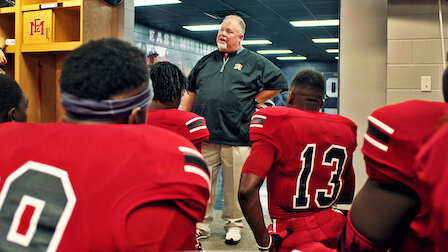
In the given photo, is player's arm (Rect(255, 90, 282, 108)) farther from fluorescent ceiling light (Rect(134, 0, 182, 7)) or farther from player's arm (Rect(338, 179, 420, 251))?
fluorescent ceiling light (Rect(134, 0, 182, 7))

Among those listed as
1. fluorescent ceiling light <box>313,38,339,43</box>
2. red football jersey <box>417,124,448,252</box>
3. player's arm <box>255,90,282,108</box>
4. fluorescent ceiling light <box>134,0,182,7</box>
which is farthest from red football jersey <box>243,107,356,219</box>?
fluorescent ceiling light <box>313,38,339,43</box>

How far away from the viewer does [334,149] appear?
195cm

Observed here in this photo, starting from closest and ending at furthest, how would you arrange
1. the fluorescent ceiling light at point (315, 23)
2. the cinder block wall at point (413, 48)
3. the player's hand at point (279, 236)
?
the player's hand at point (279, 236) < the cinder block wall at point (413, 48) < the fluorescent ceiling light at point (315, 23)

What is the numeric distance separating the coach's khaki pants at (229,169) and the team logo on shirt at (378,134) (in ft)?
7.68

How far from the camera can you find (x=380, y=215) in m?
1.03

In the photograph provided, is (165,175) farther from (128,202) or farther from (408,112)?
(408,112)

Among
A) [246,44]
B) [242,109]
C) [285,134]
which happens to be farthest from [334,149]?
[246,44]

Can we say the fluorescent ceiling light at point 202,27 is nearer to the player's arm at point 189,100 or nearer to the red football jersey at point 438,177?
the player's arm at point 189,100

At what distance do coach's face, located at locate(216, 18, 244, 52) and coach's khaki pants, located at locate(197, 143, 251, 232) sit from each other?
31.5 inches

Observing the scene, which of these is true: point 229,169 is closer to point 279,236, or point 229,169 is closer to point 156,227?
point 279,236

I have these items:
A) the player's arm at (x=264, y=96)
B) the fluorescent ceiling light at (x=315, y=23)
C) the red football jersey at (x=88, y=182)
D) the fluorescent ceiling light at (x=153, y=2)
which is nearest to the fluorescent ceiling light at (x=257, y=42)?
the fluorescent ceiling light at (x=315, y=23)

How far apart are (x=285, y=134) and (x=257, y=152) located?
15 centimetres

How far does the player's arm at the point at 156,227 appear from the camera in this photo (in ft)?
2.72

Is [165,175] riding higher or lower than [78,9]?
lower
